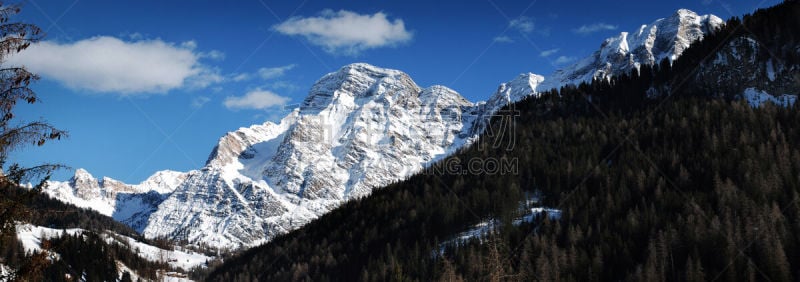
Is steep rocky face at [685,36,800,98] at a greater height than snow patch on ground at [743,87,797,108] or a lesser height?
greater

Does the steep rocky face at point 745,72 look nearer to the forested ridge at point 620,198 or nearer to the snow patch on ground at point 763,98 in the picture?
the snow patch on ground at point 763,98

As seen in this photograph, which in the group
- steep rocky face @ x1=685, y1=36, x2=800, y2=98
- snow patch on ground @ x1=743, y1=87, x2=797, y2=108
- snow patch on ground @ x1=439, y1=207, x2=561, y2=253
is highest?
steep rocky face @ x1=685, y1=36, x2=800, y2=98

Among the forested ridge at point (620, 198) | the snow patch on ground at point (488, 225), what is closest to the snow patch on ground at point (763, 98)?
the forested ridge at point (620, 198)

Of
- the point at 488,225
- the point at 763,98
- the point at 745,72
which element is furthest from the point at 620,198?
the point at 745,72

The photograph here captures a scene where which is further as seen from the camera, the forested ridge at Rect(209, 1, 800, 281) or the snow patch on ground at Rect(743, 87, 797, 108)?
the snow patch on ground at Rect(743, 87, 797, 108)

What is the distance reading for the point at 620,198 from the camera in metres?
113

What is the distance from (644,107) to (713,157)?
1771 inches

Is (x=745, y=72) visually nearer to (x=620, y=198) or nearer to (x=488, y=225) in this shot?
(x=620, y=198)

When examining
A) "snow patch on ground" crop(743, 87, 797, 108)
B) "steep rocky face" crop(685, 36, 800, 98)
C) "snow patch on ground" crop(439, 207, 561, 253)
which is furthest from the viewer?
"steep rocky face" crop(685, 36, 800, 98)

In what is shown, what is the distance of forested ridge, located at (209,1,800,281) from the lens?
90.6 metres

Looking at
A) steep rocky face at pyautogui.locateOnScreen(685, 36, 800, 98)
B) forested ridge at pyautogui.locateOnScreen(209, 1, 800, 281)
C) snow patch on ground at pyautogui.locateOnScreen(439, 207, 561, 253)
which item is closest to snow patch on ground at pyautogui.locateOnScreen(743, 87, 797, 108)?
steep rocky face at pyautogui.locateOnScreen(685, 36, 800, 98)

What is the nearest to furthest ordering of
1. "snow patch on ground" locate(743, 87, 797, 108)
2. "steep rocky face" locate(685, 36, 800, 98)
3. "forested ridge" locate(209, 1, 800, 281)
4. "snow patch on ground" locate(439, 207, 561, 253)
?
"forested ridge" locate(209, 1, 800, 281), "snow patch on ground" locate(439, 207, 561, 253), "snow patch on ground" locate(743, 87, 797, 108), "steep rocky face" locate(685, 36, 800, 98)

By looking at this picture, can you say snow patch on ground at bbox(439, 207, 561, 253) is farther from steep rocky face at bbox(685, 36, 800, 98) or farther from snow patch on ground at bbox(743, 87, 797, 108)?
steep rocky face at bbox(685, 36, 800, 98)

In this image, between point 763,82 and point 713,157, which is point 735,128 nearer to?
point 713,157
